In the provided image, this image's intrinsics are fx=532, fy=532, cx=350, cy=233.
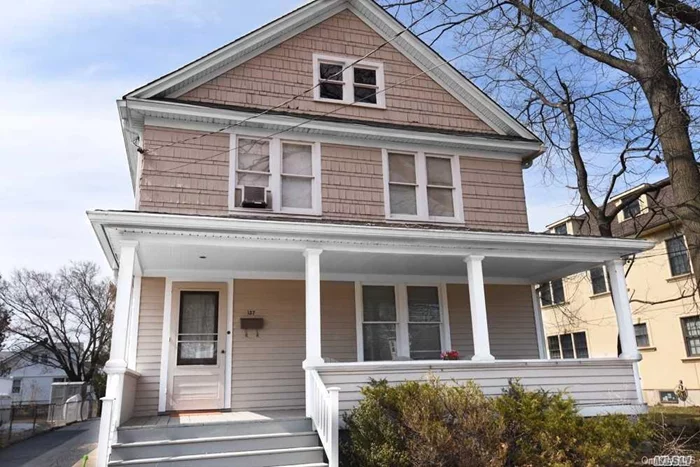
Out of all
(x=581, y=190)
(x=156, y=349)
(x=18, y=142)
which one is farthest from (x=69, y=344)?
(x=581, y=190)

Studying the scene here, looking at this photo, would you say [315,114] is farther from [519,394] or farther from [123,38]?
[519,394]

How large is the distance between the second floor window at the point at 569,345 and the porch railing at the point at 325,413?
65.2 ft

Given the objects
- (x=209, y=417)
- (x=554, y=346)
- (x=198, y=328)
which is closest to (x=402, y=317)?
(x=198, y=328)

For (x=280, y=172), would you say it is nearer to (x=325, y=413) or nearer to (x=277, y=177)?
(x=277, y=177)

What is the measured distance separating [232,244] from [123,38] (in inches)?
169

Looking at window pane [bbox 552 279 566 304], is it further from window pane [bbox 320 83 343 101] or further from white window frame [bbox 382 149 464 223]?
window pane [bbox 320 83 343 101]

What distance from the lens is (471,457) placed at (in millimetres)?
6090

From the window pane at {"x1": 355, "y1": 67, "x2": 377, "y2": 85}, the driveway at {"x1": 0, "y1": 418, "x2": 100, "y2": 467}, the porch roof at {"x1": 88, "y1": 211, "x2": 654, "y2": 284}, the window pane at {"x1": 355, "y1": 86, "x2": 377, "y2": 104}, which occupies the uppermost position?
the window pane at {"x1": 355, "y1": 67, "x2": 377, "y2": 85}

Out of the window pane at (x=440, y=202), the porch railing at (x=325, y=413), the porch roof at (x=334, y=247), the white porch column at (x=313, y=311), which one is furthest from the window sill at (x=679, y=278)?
the porch railing at (x=325, y=413)

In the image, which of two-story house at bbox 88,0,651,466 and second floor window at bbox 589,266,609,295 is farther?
second floor window at bbox 589,266,609,295

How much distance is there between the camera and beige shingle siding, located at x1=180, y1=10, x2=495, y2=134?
9.80 m

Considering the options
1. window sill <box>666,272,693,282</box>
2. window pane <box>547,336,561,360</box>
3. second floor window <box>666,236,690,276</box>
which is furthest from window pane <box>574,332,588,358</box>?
second floor window <box>666,236,690,276</box>

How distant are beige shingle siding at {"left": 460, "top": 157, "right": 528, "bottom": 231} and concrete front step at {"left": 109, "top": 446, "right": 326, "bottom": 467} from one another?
555 centimetres

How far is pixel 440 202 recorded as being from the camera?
10.3 metres
